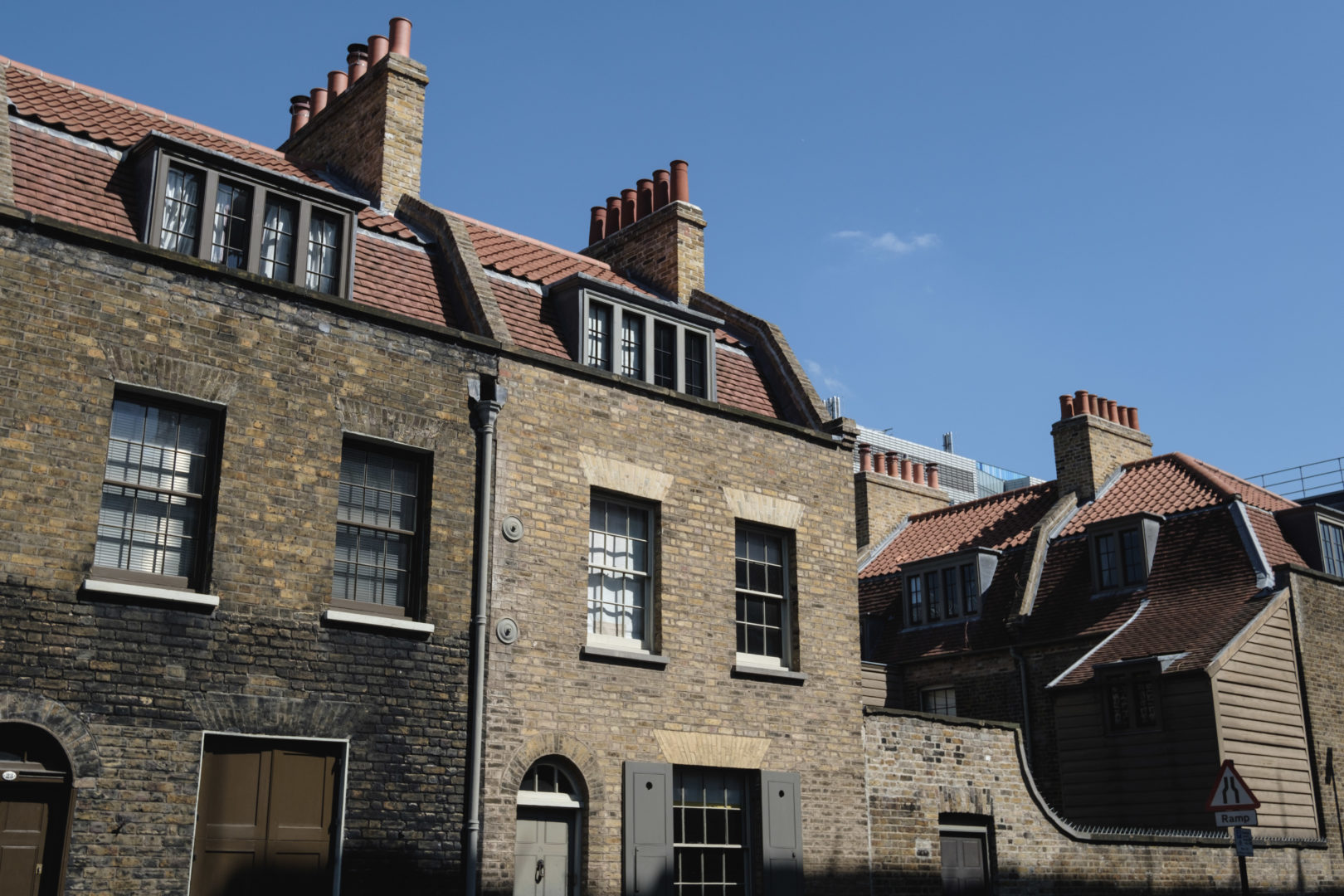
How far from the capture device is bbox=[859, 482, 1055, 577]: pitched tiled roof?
31.9m

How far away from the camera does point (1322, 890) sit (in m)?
23.2

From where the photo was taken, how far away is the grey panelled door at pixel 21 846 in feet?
35.3

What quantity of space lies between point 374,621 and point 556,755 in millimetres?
2679

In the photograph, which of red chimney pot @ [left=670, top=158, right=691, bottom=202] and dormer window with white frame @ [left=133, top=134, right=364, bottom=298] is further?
red chimney pot @ [left=670, top=158, right=691, bottom=202]

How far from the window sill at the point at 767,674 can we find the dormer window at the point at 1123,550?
13.5 meters

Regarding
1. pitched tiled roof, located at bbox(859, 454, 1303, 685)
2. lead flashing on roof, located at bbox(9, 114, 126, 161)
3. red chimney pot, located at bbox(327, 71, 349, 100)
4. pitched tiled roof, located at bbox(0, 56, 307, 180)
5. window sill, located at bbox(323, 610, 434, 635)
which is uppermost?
red chimney pot, located at bbox(327, 71, 349, 100)

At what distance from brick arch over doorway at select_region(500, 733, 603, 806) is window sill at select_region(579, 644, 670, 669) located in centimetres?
98

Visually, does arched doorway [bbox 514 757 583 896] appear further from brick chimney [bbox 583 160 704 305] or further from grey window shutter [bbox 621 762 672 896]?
brick chimney [bbox 583 160 704 305]

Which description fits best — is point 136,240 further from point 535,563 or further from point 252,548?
point 535,563

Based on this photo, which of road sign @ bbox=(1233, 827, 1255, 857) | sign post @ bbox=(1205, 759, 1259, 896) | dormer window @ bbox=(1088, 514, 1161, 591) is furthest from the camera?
dormer window @ bbox=(1088, 514, 1161, 591)

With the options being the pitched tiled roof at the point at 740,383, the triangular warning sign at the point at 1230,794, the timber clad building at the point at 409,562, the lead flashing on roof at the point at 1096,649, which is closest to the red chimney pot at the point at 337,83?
the timber clad building at the point at 409,562

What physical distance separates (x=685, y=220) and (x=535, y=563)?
26.9 ft

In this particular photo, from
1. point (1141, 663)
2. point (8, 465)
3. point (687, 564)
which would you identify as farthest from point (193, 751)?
point (1141, 663)

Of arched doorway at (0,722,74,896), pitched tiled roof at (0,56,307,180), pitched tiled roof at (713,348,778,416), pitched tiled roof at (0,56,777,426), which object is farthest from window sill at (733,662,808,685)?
pitched tiled roof at (0,56,307,180)
